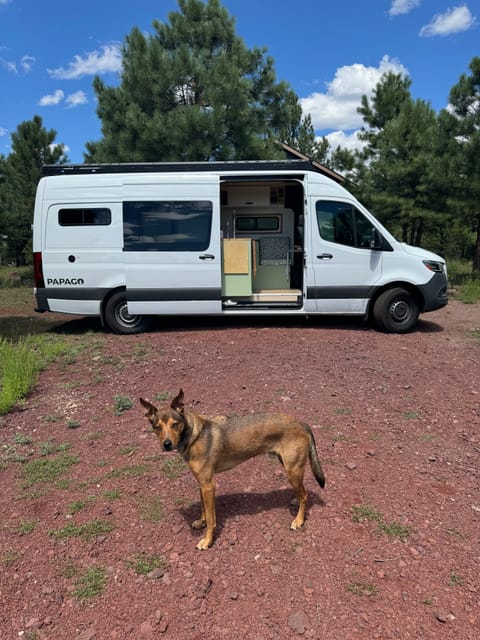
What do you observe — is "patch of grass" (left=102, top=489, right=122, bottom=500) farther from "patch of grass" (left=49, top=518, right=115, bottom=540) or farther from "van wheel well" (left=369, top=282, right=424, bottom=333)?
"van wheel well" (left=369, top=282, right=424, bottom=333)

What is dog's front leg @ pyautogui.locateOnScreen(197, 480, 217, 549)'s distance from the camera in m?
A: 2.86

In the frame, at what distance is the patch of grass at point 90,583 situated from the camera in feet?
8.40

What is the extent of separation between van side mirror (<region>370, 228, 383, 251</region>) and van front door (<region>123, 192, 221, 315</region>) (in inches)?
103

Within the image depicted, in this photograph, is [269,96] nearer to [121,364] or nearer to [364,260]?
[364,260]

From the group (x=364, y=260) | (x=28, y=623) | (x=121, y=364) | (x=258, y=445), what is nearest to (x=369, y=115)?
(x=364, y=260)

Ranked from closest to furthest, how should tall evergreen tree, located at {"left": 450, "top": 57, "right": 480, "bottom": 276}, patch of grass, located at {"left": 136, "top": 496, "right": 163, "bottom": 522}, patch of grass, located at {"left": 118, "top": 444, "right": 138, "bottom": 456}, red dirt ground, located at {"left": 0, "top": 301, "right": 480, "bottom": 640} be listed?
red dirt ground, located at {"left": 0, "top": 301, "right": 480, "bottom": 640}
patch of grass, located at {"left": 136, "top": 496, "right": 163, "bottom": 522}
patch of grass, located at {"left": 118, "top": 444, "right": 138, "bottom": 456}
tall evergreen tree, located at {"left": 450, "top": 57, "right": 480, "bottom": 276}

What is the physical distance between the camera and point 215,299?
8250 mm

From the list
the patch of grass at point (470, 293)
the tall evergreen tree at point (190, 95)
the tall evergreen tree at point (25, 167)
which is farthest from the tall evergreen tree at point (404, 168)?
the tall evergreen tree at point (25, 167)

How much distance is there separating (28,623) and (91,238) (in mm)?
6592

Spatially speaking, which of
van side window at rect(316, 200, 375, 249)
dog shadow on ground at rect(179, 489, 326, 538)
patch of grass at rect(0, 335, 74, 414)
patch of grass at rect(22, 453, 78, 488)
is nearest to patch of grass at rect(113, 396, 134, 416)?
patch of grass at rect(22, 453, 78, 488)

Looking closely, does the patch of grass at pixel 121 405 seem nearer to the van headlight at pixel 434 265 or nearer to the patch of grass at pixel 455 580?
the patch of grass at pixel 455 580

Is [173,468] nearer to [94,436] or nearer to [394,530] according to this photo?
[94,436]

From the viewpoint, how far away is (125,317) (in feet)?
27.8

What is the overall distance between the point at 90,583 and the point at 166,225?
6296 millimetres
